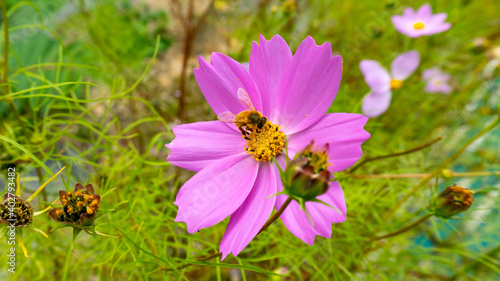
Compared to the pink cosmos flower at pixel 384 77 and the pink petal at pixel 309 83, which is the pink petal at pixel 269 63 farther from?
the pink cosmos flower at pixel 384 77

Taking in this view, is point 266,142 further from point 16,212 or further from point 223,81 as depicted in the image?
point 16,212

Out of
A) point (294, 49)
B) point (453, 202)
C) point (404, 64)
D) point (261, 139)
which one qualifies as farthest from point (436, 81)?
point (261, 139)

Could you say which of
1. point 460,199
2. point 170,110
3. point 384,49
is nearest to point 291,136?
point 460,199

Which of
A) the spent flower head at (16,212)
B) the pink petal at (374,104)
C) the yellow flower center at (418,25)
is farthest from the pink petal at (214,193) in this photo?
the yellow flower center at (418,25)

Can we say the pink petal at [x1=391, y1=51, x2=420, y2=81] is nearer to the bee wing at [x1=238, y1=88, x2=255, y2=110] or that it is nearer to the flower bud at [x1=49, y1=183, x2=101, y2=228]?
the bee wing at [x1=238, y1=88, x2=255, y2=110]

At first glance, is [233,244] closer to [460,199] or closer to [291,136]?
[291,136]

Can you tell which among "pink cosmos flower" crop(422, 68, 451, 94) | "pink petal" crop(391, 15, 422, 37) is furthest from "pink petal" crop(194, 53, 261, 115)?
"pink cosmos flower" crop(422, 68, 451, 94)

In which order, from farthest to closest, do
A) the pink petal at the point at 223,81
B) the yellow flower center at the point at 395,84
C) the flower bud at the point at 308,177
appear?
the yellow flower center at the point at 395,84 → the pink petal at the point at 223,81 → the flower bud at the point at 308,177
